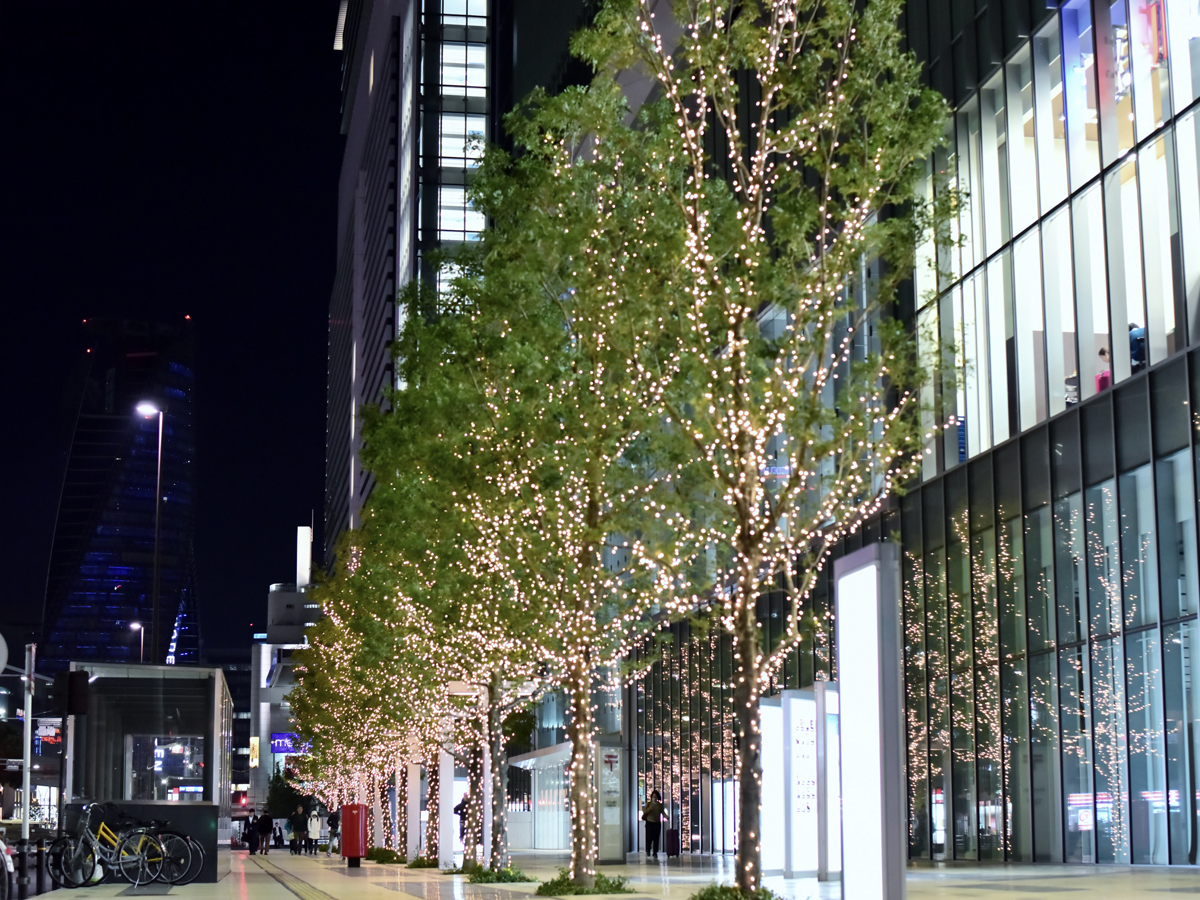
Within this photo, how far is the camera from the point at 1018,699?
2409cm

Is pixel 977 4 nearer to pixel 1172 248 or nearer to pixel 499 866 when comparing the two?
pixel 1172 248

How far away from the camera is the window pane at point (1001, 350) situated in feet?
83.5

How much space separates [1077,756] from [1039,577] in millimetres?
2904

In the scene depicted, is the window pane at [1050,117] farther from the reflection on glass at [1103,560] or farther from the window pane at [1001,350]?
the reflection on glass at [1103,560]

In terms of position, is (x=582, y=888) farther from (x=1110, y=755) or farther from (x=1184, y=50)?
(x=1184, y=50)

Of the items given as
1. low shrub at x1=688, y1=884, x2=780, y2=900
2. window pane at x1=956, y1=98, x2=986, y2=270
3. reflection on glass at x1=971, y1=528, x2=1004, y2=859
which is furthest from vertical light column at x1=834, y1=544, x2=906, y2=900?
window pane at x1=956, y1=98, x2=986, y2=270

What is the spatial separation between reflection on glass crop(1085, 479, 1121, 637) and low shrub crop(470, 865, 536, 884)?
9949 millimetres

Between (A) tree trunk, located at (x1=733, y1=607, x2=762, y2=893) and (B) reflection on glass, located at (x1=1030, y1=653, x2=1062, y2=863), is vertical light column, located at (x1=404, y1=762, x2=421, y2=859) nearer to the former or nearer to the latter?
(B) reflection on glass, located at (x1=1030, y1=653, x2=1062, y2=863)

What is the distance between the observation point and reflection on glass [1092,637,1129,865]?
21.0 meters

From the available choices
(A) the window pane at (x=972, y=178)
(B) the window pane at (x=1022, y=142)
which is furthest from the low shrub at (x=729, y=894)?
(A) the window pane at (x=972, y=178)

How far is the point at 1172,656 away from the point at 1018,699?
4.43 meters

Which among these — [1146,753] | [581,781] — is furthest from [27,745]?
[1146,753]

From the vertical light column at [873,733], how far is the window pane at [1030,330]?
17447 mm

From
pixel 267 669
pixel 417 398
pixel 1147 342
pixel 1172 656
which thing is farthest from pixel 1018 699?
pixel 267 669
